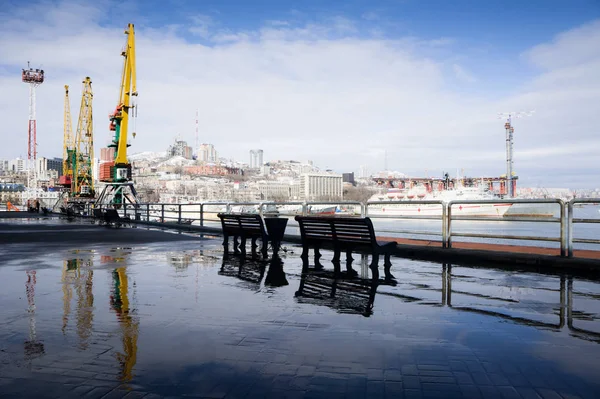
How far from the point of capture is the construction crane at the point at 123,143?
56.7 metres

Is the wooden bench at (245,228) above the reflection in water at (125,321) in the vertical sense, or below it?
above

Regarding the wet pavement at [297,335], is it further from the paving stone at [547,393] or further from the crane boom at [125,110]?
the crane boom at [125,110]

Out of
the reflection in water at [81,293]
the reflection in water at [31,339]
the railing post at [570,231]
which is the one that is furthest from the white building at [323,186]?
the reflection in water at [31,339]

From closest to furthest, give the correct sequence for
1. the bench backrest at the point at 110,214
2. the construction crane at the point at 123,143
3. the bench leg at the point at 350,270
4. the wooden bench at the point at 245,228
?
the bench leg at the point at 350,270 → the wooden bench at the point at 245,228 → the bench backrest at the point at 110,214 → the construction crane at the point at 123,143

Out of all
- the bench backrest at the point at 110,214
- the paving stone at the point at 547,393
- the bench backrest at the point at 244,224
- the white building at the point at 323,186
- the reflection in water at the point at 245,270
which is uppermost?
the white building at the point at 323,186

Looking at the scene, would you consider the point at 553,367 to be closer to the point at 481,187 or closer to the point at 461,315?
the point at 461,315

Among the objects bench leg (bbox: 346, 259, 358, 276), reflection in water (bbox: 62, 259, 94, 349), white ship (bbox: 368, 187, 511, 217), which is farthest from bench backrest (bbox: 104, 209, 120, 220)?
white ship (bbox: 368, 187, 511, 217)

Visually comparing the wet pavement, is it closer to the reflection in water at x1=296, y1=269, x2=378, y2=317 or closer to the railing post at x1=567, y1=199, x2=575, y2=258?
the reflection in water at x1=296, y1=269, x2=378, y2=317

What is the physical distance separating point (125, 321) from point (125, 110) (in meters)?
56.1

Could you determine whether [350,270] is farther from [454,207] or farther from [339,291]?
[454,207]

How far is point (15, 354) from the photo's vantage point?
4086 millimetres

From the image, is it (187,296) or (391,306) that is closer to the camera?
(391,306)

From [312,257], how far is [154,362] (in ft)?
25.2

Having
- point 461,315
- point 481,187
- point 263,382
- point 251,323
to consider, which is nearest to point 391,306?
point 461,315
